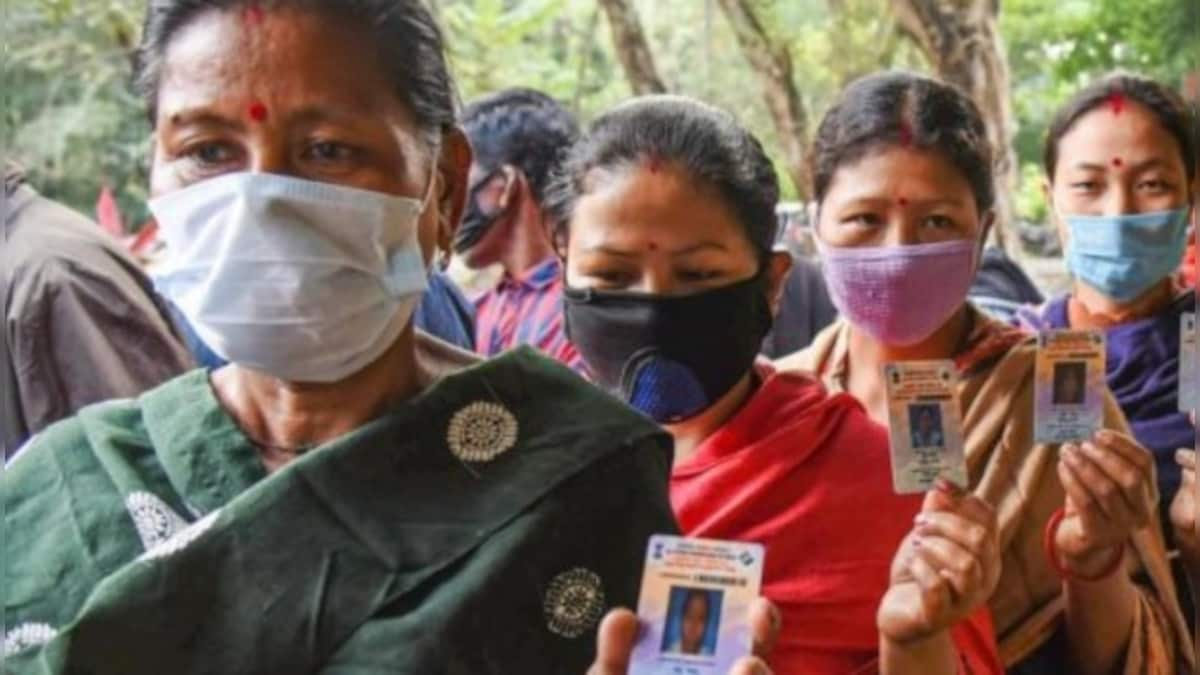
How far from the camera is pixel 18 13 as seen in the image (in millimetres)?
9023

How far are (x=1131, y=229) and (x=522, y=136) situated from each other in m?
1.58

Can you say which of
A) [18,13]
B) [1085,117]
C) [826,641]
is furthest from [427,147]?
[18,13]

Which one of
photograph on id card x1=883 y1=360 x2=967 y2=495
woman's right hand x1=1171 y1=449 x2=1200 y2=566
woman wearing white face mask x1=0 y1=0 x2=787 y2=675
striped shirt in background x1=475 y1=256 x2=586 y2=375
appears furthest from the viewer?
striped shirt in background x1=475 y1=256 x2=586 y2=375

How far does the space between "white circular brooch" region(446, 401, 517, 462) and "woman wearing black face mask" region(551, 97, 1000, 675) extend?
1.82 ft

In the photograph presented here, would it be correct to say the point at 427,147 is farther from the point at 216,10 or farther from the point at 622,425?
the point at 622,425

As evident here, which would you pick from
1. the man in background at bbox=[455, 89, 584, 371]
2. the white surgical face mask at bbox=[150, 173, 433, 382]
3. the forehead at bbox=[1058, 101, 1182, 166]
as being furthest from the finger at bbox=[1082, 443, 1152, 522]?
the man in background at bbox=[455, 89, 584, 371]

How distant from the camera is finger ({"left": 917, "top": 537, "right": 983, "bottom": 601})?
1.51 m

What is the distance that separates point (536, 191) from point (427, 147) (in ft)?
7.41

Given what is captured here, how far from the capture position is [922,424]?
5.48ft

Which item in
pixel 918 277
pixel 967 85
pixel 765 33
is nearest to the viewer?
pixel 918 277

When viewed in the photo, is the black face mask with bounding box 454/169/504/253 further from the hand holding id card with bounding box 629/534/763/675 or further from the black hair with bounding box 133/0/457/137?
the hand holding id card with bounding box 629/534/763/675

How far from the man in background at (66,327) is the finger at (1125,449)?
1.83 meters

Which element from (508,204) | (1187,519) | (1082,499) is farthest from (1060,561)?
(508,204)

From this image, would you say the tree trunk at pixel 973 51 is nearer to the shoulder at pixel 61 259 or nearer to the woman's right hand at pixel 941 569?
the shoulder at pixel 61 259
